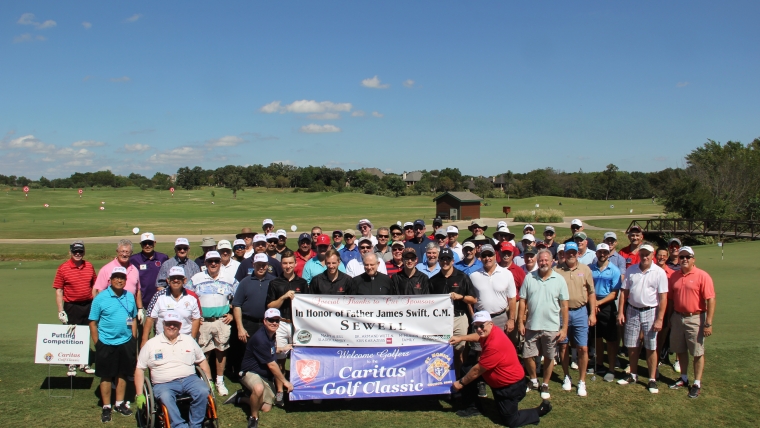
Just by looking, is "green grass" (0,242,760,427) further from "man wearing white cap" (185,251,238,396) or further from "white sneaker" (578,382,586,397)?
"man wearing white cap" (185,251,238,396)

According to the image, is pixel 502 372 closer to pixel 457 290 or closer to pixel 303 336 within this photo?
pixel 457 290

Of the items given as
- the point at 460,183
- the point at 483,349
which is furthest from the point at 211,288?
the point at 460,183

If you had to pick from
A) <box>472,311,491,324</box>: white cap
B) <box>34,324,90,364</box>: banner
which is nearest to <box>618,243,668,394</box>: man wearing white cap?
<box>472,311,491,324</box>: white cap

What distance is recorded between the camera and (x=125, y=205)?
81.6 m

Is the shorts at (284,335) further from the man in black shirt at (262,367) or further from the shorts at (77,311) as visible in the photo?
the shorts at (77,311)

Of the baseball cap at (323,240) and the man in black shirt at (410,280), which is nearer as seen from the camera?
the man in black shirt at (410,280)

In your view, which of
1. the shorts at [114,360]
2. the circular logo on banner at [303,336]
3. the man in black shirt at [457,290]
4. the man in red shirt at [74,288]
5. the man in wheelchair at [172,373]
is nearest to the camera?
the man in wheelchair at [172,373]

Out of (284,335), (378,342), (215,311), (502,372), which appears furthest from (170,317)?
(502,372)

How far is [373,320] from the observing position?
6.86 m

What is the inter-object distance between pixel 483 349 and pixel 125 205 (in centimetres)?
8591

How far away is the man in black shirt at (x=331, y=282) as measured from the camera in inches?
279

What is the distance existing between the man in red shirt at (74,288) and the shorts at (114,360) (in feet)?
4.72

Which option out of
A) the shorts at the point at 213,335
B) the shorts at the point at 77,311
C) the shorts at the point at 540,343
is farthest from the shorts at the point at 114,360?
the shorts at the point at 540,343

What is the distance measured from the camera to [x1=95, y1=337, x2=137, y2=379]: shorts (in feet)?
21.2
